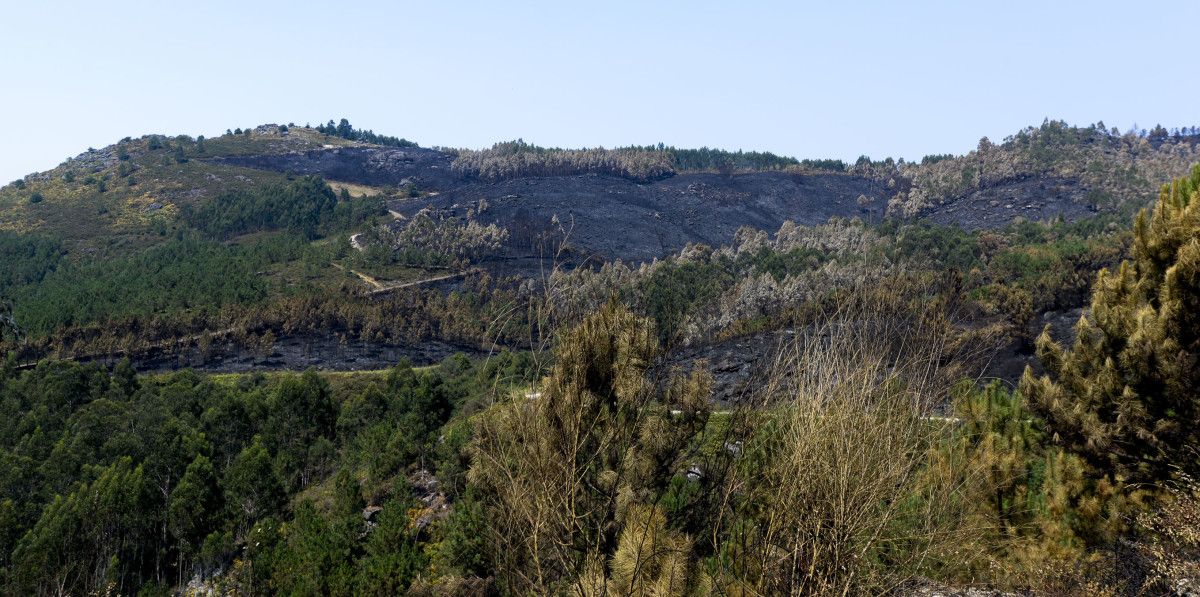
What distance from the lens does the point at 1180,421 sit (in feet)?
38.5

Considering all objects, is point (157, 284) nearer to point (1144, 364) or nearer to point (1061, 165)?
point (1144, 364)

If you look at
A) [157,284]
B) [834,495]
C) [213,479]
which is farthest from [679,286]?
[834,495]

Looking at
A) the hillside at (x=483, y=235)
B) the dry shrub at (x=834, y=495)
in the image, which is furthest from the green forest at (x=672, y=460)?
the hillside at (x=483, y=235)

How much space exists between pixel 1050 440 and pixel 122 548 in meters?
30.5

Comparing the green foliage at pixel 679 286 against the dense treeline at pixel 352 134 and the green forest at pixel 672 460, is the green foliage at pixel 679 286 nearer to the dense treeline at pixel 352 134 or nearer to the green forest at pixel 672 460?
the green forest at pixel 672 460

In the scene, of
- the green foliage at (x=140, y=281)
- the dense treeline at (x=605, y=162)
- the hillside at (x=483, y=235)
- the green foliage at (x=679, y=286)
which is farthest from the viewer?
the dense treeline at (x=605, y=162)

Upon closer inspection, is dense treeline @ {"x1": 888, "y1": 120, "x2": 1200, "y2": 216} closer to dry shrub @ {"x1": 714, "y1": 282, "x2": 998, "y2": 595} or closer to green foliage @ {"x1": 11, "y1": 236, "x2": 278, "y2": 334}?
green foliage @ {"x1": 11, "y1": 236, "x2": 278, "y2": 334}

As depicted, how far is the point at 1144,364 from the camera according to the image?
1195 centimetres

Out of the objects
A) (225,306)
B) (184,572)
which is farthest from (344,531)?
(225,306)

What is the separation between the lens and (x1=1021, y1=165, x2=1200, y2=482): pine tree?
11.5 m

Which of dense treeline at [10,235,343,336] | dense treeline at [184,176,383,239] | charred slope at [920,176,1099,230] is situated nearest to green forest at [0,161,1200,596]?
dense treeline at [10,235,343,336]

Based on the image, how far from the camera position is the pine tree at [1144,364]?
1153 cm

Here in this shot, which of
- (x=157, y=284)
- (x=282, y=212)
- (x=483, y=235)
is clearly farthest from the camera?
(x=282, y=212)

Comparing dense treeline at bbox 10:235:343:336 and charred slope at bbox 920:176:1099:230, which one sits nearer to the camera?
dense treeline at bbox 10:235:343:336
